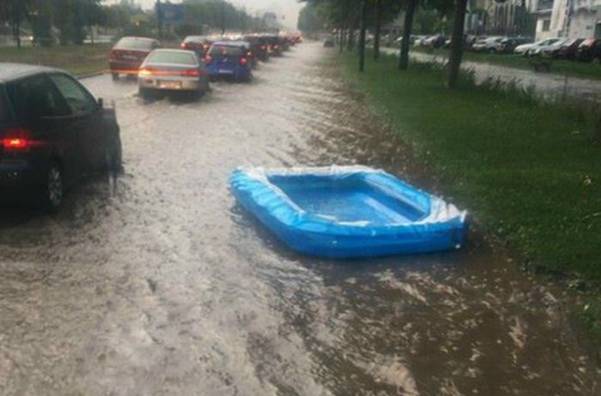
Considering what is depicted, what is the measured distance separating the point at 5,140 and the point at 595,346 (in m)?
5.60

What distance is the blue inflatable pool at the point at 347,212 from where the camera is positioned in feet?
22.6

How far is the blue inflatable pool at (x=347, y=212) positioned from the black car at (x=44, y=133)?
74.3 inches

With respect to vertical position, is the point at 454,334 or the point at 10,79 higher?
the point at 10,79

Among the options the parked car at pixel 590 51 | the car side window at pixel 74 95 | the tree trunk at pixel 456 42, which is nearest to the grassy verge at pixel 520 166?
the tree trunk at pixel 456 42

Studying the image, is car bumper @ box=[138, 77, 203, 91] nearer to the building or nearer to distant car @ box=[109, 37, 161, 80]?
distant car @ box=[109, 37, 161, 80]

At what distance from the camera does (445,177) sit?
10.5m

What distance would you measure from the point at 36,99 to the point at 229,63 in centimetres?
2151

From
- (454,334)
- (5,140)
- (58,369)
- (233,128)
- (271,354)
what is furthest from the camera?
(233,128)

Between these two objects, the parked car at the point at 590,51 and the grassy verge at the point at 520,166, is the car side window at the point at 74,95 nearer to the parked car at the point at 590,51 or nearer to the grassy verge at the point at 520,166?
the grassy verge at the point at 520,166

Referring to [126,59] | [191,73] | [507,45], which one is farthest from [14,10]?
[507,45]

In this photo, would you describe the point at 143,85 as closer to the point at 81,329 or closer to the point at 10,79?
the point at 10,79

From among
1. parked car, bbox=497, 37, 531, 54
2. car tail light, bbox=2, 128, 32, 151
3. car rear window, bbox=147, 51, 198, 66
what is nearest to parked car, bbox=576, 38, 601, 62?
parked car, bbox=497, 37, 531, 54

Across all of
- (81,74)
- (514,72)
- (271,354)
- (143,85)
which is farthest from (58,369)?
(514,72)

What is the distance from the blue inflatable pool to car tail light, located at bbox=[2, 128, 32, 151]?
2.41 m
